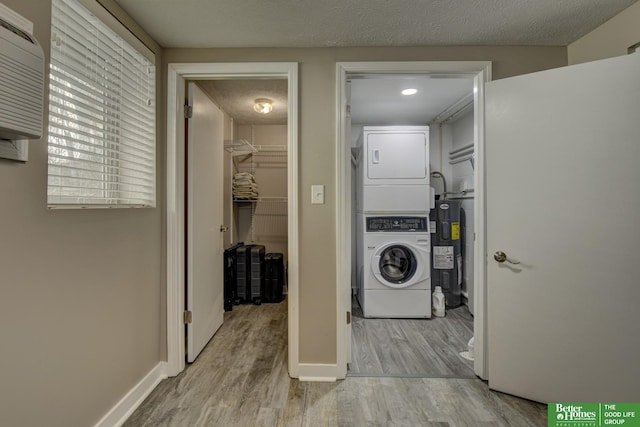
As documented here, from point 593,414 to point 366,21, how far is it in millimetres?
2401

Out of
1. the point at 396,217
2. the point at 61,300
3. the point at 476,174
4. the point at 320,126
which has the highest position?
the point at 320,126

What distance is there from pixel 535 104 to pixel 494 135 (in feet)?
0.79

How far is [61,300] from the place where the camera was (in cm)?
113

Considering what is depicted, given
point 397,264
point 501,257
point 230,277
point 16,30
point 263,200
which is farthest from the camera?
point 263,200

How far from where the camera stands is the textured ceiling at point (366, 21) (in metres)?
1.43

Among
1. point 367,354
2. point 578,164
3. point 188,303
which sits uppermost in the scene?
point 578,164

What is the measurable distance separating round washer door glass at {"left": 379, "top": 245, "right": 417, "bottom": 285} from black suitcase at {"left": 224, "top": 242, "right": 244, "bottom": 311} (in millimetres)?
1649

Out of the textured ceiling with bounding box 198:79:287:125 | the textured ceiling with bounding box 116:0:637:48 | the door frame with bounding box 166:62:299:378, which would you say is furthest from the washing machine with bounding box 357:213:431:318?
the textured ceiling with bounding box 116:0:637:48

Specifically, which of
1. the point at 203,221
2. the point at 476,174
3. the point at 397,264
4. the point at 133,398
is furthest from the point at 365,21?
the point at 133,398

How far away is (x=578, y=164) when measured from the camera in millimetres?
1456

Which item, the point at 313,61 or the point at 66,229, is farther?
the point at 313,61

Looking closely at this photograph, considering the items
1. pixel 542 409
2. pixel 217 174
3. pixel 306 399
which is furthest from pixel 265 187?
pixel 542 409

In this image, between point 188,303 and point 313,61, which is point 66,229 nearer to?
point 188,303

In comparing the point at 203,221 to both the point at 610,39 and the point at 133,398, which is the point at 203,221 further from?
the point at 610,39
